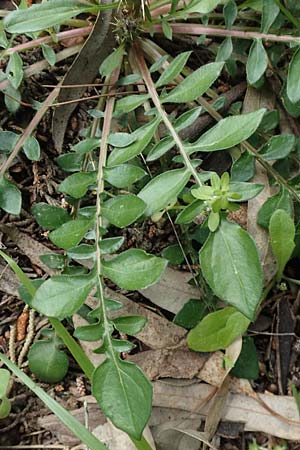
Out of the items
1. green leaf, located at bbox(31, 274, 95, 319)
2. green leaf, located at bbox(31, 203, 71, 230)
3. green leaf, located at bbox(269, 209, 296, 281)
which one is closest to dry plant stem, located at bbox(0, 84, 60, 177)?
green leaf, located at bbox(31, 203, 71, 230)

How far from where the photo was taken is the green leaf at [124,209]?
1.33 meters

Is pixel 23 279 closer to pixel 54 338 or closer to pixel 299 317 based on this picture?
pixel 54 338

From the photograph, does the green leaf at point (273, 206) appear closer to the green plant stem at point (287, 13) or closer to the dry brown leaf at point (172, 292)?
the dry brown leaf at point (172, 292)

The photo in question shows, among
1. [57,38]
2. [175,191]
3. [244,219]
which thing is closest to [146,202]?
[175,191]

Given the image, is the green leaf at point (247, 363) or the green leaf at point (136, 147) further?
the green leaf at point (247, 363)

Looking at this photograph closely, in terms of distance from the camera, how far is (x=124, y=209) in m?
1.35

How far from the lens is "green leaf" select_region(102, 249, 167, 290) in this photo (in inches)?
51.6

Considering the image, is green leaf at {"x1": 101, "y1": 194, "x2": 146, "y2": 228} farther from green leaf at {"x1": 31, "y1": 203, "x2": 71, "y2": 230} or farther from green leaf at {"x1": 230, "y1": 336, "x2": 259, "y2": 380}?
green leaf at {"x1": 230, "y1": 336, "x2": 259, "y2": 380}

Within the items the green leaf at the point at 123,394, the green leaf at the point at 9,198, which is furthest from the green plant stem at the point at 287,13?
the green leaf at the point at 123,394

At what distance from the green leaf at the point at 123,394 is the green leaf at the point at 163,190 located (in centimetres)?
29

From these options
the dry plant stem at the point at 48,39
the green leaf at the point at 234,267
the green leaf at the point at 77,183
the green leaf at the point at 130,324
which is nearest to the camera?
the green leaf at the point at 234,267

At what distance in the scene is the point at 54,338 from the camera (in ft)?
5.15

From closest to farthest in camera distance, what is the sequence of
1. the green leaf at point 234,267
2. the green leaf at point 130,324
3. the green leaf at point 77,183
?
1. the green leaf at point 234,267
2. the green leaf at point 130,324
3. the green leaf at point 77,183

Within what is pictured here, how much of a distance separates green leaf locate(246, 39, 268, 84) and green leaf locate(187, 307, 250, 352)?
1.61ft
